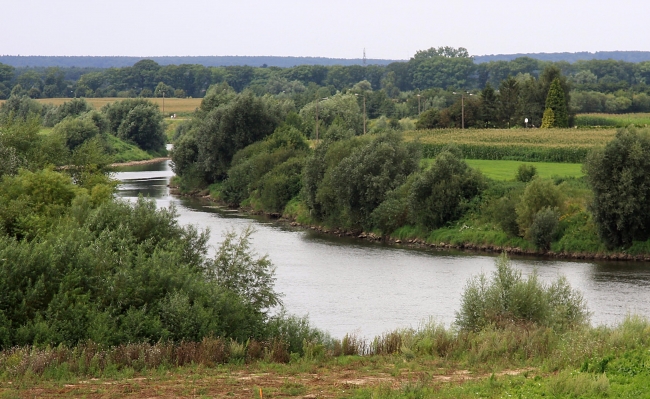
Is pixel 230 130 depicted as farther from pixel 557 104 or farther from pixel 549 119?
pixel 557 104

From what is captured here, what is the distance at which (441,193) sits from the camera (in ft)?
181

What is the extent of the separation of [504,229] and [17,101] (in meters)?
110

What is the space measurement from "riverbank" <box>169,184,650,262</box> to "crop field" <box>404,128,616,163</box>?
12.3 metres

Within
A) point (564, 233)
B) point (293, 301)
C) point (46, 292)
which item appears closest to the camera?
point (46, 292)

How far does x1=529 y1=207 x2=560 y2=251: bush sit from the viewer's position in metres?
49.1

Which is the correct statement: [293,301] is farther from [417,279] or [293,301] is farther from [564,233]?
[564,233]

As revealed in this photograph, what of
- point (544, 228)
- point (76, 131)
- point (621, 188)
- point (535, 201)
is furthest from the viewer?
point (76, 131)

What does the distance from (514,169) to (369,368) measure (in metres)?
50.5

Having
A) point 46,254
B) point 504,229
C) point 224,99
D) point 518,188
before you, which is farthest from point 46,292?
point 224,99

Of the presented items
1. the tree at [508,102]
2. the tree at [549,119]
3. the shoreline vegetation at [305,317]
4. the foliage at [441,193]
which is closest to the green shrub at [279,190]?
the shoreline vegetation at [305,317]

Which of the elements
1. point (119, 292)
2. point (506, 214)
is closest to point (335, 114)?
point (506, 214)

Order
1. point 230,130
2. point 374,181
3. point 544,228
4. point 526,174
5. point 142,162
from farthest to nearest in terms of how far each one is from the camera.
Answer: point 142,162 → point 230,130 → point 526,174 → point 374,181 → point 544,228

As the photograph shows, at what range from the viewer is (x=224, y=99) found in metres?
95.1

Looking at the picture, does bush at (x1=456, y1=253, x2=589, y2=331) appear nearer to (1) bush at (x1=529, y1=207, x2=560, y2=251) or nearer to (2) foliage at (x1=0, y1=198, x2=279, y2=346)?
(2) foliage at (x1=0, y1=198, x2=279, y2=346)
